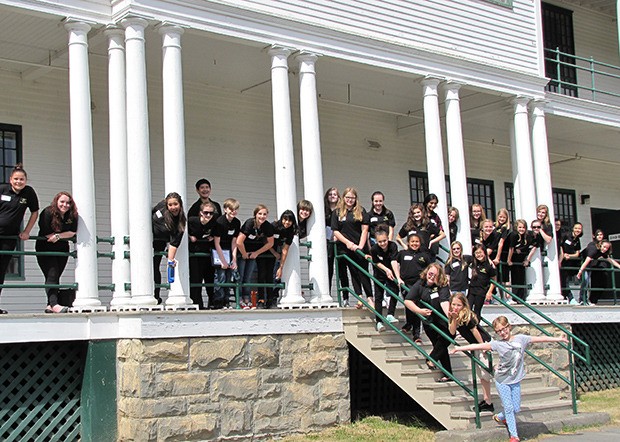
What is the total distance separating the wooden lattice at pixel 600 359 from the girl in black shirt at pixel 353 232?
5803 mm

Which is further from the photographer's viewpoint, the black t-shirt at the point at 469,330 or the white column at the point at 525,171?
the white column at the point at 525,171

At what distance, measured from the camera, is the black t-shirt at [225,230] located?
455 inches

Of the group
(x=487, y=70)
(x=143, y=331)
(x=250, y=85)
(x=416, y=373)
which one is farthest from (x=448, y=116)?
Answer: (x=143, y=331)

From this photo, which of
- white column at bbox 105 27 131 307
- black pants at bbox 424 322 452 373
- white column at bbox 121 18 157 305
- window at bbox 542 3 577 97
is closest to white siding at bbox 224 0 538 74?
white column at bbox 121 18 157 305

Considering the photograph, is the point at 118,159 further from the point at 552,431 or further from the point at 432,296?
the point at 552,431

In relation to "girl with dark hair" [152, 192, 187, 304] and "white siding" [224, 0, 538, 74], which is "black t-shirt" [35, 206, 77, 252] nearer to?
"girl with dark hair" [152, 192, 187, 304]

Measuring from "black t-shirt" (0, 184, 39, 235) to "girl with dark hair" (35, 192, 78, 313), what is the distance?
26cm

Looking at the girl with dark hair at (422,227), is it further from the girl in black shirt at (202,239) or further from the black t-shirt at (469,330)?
the girl in black shirt at (202,239)

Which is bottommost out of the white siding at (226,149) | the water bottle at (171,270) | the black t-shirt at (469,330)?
the black t-shirt at (469,330)

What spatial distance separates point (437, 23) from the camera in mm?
14797

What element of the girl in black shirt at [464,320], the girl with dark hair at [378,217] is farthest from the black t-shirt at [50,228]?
the girl in black shirt at [464,320]

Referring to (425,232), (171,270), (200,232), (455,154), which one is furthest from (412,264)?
(171,270)

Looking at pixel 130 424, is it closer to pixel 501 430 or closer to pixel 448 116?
pixel 501 430

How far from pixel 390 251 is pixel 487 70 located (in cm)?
462
